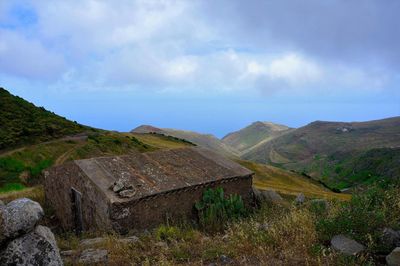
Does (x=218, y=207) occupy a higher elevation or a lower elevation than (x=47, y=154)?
lower

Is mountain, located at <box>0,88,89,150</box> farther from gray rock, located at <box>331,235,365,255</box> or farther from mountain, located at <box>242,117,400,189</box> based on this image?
mountain, located at <box>242,117,400,189</box>

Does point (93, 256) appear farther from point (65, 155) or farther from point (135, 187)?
point (65, 155)

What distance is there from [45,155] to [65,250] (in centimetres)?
3011

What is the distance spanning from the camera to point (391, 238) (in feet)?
23.7

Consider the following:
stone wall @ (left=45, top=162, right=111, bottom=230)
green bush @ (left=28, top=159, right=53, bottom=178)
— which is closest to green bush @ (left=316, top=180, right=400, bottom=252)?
stone wall @ (left=45, top=162, right=111, bottom=230)

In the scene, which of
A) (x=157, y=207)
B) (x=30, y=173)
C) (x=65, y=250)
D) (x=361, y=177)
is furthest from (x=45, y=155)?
(x=361, y=177)

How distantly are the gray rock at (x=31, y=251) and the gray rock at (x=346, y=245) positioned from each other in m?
4.57

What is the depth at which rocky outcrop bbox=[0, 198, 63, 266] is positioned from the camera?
21.3ft

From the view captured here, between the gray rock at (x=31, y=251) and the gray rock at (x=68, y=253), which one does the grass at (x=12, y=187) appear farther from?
the gray rock at (x=31, y=251)

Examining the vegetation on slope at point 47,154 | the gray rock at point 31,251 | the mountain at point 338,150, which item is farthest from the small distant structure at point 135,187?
the mountain at point 338,150

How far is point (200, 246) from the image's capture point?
873cm

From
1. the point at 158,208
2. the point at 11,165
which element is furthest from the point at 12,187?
the point at 158,208

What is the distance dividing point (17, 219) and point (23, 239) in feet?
1.17

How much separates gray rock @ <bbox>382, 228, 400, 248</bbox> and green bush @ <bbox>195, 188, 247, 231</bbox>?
6770 millimetres
